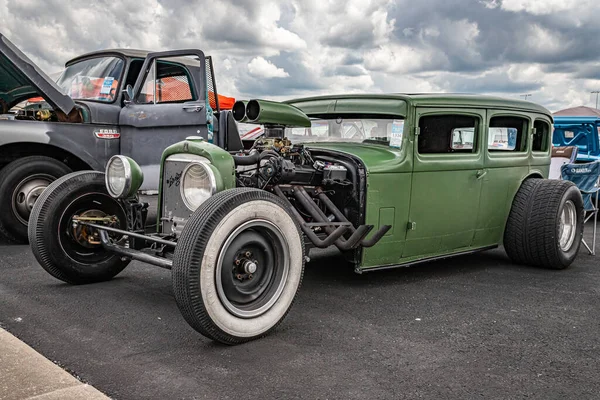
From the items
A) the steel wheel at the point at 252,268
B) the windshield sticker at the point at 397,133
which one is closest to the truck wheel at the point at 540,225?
the windshield sticker at the point at 397,133

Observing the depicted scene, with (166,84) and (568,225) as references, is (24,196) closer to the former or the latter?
(166,84)

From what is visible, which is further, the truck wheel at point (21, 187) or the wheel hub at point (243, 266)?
the truck wheel at point (21, 187)

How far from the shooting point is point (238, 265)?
350 centimetres

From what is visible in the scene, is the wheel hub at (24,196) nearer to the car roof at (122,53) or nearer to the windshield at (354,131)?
the car roof at (122,53)

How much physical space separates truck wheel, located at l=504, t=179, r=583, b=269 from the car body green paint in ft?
0.34

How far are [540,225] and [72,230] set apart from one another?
4.18 metres

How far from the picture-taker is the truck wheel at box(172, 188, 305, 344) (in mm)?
3158

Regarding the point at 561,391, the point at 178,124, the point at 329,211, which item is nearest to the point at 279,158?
the point at 329,211

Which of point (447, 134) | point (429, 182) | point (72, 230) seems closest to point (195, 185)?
point (72, 230)

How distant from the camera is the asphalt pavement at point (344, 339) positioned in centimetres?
291

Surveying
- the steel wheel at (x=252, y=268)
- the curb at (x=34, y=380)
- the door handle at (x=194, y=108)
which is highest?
the door handle at (x=194, y=108)

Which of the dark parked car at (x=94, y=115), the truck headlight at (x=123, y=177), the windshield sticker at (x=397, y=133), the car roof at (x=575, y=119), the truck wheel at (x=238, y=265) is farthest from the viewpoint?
the car roof at (x=575, y=119)

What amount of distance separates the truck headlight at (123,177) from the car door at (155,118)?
2526 millimetres

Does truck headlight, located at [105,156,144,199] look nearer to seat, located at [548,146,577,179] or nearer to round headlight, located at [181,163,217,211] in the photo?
round headlight, located at [181,163,217,211]
